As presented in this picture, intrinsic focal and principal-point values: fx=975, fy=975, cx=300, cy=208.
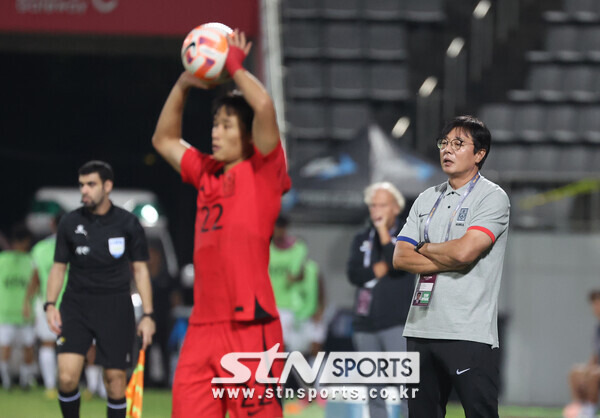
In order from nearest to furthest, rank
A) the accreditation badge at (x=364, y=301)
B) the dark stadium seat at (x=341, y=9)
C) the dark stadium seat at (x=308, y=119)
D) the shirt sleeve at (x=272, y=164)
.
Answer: the shirt sleeve at (x=272, y=164) < the accreditation badge at (x=364, y=301) < the dark stadium seat at (x=308, y=119) < the dark stadium seat at (x=341, y=9)

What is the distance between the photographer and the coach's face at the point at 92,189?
706cm

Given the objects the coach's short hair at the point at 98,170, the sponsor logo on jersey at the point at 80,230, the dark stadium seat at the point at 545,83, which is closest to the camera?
the sponsor logo on jersey at the point at 80,230

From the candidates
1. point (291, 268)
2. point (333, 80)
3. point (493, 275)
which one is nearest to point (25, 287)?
point (291, 268)

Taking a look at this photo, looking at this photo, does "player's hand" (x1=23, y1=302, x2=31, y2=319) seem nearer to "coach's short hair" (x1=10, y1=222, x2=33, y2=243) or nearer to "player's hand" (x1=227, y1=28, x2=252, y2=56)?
"coach's short hair" (x1=10, y1=222, x2=33, y2=243)

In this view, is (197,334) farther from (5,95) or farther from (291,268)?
(5,95)

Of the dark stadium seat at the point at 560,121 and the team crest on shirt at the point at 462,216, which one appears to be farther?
the dark stadium seat at the point at 560,121

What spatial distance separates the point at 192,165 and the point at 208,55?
1.84ft

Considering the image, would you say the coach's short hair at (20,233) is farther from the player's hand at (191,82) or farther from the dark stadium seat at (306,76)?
the player's hand at (191,82)

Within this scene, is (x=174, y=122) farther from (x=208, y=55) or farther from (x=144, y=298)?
(x=144, y=298)

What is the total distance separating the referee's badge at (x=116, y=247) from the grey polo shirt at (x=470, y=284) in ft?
8.94

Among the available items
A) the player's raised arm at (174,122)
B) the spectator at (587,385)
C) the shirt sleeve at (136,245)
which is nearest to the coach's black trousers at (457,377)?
the player's raised arm at (174,122)

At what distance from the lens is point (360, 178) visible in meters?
11.7

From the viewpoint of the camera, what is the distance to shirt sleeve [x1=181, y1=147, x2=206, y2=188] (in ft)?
15.8

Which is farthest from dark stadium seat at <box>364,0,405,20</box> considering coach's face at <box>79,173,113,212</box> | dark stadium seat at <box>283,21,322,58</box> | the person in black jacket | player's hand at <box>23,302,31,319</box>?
coach's face at <box>79,173,113,212</box>
